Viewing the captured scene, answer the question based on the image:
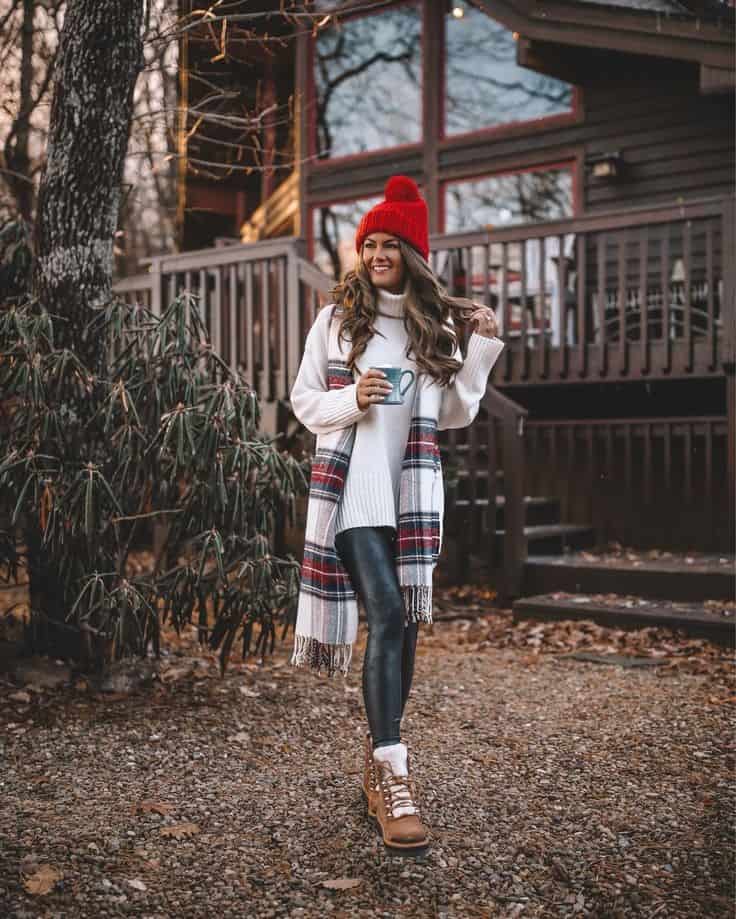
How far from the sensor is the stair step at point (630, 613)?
6.02 metres

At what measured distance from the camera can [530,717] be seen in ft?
15.0

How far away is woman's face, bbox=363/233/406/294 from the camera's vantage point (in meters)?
3.26

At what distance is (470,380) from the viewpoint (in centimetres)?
332

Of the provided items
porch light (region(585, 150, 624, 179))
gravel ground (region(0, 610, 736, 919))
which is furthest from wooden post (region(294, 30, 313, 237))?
gravel ground (region(0, 610, 736, 919))

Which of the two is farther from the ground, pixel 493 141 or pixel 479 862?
pixel 493 141

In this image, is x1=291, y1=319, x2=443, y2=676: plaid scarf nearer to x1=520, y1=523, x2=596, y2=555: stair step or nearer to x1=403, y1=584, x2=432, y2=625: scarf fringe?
x1=403, y1=584, x2=432, y2=625: scarf fringe

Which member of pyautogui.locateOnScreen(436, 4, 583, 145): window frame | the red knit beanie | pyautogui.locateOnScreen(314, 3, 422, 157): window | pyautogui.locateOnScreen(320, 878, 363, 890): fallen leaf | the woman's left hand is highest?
pyautogui.locateOnScreen(314, 3, 422, 157): window

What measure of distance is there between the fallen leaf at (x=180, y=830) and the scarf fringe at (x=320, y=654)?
603 millimetres

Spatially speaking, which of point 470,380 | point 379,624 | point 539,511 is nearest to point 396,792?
point 379,624

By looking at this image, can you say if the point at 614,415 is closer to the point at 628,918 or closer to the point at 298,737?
the point at 298,737

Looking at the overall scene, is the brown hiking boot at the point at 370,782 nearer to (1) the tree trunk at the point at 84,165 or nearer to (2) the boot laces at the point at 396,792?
(2) the boot laces at the point at 396,792

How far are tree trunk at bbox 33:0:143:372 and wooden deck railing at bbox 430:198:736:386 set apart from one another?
A: 4336 mm

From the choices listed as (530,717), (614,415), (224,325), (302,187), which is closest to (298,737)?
(530,717)

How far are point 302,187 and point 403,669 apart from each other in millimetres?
10367
